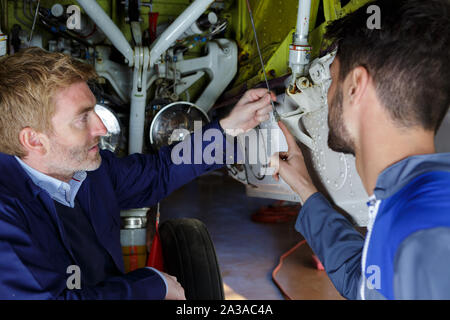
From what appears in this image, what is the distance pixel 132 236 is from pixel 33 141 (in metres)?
0.89

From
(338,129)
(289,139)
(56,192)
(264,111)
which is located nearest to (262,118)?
(264,111)

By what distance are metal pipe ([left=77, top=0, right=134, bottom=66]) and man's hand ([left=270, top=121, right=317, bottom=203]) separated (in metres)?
0.73

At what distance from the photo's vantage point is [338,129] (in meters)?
0.91

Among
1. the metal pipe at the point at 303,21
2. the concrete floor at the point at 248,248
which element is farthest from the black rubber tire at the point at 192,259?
the metal pipe at the point at 303,21

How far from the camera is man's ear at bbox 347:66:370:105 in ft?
2.66

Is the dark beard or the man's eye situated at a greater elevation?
the dark beard

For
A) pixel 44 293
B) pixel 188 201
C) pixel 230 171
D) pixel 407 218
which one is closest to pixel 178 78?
pixel 230 171

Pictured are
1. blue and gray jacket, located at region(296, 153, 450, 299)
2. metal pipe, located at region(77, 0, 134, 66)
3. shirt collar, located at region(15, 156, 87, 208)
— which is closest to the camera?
blue and gray jacket, located at region(296, 153, 450, 299)

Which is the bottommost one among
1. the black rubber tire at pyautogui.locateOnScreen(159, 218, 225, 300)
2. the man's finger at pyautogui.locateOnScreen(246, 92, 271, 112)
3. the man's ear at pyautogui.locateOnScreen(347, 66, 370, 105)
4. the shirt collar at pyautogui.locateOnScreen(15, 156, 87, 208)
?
the black rubber tire at pyautogui.locateOnScreen(159, 218, 225, 300)

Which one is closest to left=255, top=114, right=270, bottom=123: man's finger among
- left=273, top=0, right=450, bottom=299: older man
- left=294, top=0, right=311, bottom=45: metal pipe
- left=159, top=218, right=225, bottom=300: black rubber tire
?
left=294, top=0, right=311, bottom=45: metal pipe

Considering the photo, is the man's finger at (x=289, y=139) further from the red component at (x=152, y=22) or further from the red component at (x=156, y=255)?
the red component at (x=152, y=22)

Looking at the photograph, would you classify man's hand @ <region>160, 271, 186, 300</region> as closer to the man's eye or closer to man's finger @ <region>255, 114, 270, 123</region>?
the man's eye

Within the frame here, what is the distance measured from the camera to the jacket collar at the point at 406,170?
68 cm
